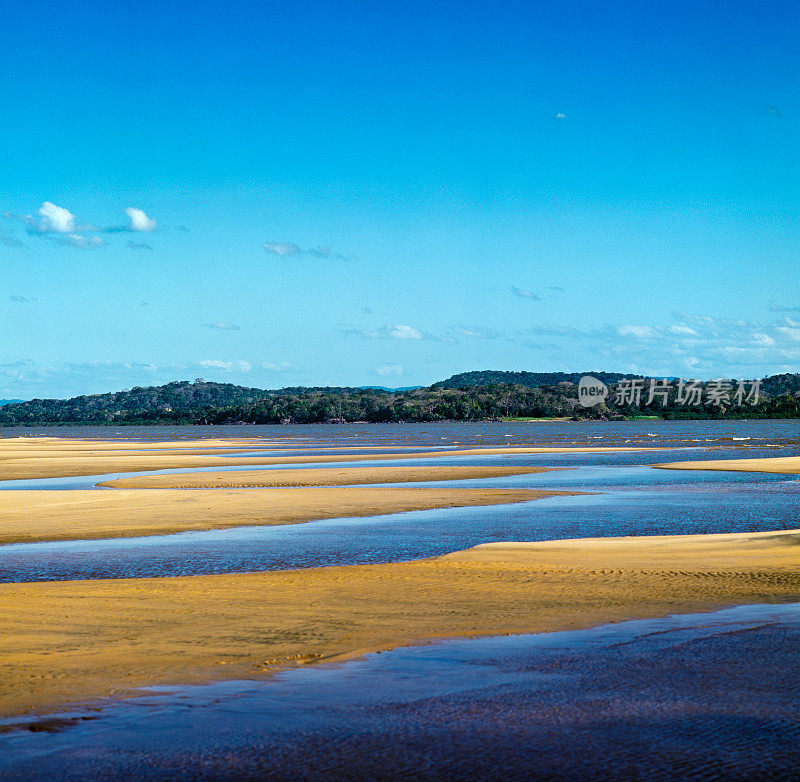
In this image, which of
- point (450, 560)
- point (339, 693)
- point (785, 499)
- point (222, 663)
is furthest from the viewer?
point (785, 499)

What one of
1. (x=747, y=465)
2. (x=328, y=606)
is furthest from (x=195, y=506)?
(x=747, y=465)

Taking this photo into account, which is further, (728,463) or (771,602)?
(728,463)

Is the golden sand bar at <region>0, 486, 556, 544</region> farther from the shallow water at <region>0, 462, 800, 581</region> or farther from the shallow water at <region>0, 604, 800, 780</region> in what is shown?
the shallow water at <region>0, 604, 800, 780</region>

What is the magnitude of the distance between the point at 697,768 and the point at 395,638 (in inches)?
221

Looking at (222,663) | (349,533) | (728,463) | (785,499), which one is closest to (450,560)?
(349,533)

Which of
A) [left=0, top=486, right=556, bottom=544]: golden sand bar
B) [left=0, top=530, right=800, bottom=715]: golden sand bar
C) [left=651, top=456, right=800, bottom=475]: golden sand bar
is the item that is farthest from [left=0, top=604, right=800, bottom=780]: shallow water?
[left=651, top=456, right=800, bottom=475]: golden sand bar

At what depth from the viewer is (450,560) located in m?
19.9

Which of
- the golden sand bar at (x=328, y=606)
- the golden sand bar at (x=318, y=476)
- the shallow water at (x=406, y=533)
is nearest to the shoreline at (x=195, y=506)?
the shallow water at (x=406, y=533)

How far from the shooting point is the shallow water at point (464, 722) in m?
8.07

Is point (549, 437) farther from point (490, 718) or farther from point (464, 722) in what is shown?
point (464, 722)

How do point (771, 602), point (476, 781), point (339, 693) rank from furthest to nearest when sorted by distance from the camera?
1. point (771, 602)
2. point (339, 693)
3. point (476, 781)

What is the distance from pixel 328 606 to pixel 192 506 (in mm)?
19045

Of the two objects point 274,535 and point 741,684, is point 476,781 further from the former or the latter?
point 274,535

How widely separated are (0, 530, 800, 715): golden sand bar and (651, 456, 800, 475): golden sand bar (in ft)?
101
